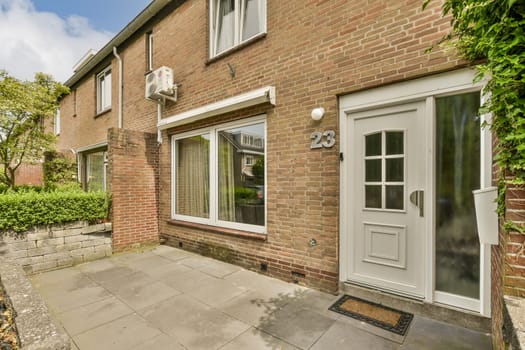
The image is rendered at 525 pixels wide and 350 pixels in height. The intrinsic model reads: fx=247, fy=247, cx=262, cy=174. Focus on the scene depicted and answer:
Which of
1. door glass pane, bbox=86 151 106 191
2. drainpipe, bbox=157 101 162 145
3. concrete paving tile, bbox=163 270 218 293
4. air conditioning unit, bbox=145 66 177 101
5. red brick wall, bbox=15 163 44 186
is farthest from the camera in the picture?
red brick wall, bbox=15 163 44 186

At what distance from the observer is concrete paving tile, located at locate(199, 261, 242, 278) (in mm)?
4082

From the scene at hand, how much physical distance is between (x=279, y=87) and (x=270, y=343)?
3372 millimetres

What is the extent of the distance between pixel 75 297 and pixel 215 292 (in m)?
1.85

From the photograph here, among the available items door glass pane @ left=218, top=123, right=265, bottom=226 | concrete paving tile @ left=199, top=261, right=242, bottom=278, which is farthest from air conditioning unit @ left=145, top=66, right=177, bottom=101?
concrete paving tile @ left=199, top=261, right=242, bottom=278

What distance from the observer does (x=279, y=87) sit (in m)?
3.91

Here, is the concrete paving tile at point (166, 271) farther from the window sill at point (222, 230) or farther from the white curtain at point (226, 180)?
the white curtain at point (226, 180)

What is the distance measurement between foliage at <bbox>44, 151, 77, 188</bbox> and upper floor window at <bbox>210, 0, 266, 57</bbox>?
A: 764 centimetres

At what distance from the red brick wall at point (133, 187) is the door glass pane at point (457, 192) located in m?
5.52

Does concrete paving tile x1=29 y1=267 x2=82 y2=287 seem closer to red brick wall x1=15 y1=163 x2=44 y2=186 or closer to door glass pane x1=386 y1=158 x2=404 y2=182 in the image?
door glass pane x1=386 y1=158 x2=404 y2=182

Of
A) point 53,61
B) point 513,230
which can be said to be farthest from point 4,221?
point 53,61

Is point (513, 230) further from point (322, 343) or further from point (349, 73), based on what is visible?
point (349, 73)

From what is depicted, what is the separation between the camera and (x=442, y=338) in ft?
7.80

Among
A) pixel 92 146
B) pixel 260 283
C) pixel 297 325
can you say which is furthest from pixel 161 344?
pixel 92 146

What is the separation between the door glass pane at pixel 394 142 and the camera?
2980mm
